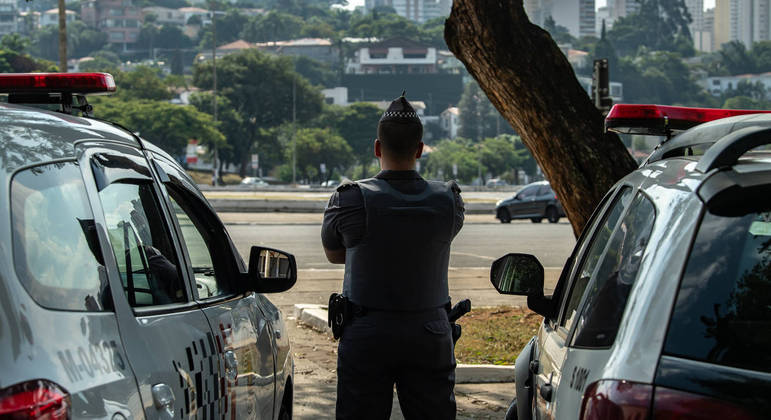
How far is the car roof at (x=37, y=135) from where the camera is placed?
7.85 feet

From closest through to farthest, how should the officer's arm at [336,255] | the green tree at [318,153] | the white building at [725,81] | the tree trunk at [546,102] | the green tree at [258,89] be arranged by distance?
the officer's arm at [336,255]
the tree trunk at [546,102]
the green tree at [318,153]
the green tree at [258,89]
the white building at [725,81]

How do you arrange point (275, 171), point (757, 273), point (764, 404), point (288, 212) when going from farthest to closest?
point (275, 171)
point (288, 212)
point (757, 273)
point (764, 404)

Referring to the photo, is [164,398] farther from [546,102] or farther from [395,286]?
[546,102]

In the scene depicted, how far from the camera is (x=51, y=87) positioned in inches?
135

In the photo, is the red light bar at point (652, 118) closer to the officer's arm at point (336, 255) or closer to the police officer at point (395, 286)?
the police officer at point (395, 286)

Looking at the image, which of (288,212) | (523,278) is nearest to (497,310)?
(523,278)

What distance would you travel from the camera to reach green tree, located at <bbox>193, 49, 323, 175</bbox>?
113 metres

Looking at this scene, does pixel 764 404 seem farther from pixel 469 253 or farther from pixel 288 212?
pixel 288 212

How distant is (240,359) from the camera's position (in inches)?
140

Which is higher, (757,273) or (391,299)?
(757,273)

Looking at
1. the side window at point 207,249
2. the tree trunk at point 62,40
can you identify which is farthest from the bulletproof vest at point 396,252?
the tree trunk at point 62,40

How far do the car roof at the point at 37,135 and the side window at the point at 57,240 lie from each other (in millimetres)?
31

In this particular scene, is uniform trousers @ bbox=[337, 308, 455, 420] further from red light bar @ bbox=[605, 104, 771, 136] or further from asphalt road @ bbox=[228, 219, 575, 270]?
asphalt road @ bbox=[228, 219, 575, 270]

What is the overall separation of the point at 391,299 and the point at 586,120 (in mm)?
5083
